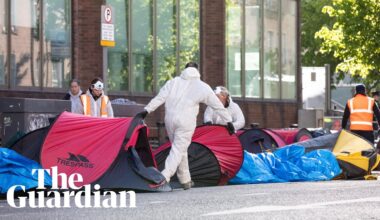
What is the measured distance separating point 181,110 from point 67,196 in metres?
2.40

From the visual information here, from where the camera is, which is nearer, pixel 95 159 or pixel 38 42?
pixel 95 159

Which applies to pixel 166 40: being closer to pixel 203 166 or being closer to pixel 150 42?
pixel 150 42

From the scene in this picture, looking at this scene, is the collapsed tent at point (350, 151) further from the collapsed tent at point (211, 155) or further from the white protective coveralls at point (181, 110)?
the white protective coveralls at point (181, 110)

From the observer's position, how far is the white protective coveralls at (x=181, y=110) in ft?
54.5

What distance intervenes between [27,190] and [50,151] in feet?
3.29

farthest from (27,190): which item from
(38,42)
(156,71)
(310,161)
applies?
(156,71)

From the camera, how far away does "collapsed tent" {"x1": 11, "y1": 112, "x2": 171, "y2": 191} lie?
16.1 metres

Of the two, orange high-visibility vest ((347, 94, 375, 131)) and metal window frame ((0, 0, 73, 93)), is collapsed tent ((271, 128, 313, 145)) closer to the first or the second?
orange high-visibility vest ((347, 94, 375, 131))

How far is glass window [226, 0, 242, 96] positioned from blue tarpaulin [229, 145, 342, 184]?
41.4 feet

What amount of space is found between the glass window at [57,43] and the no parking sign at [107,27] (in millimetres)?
4733

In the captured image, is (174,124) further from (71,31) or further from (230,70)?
(230,70)

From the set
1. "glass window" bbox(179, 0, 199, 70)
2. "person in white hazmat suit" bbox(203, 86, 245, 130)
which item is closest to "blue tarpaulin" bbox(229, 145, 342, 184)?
"person in white hazmat suit" bbox(203, 86, 245, 130)

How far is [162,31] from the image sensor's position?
30.3 metres

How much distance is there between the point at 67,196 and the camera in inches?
585
